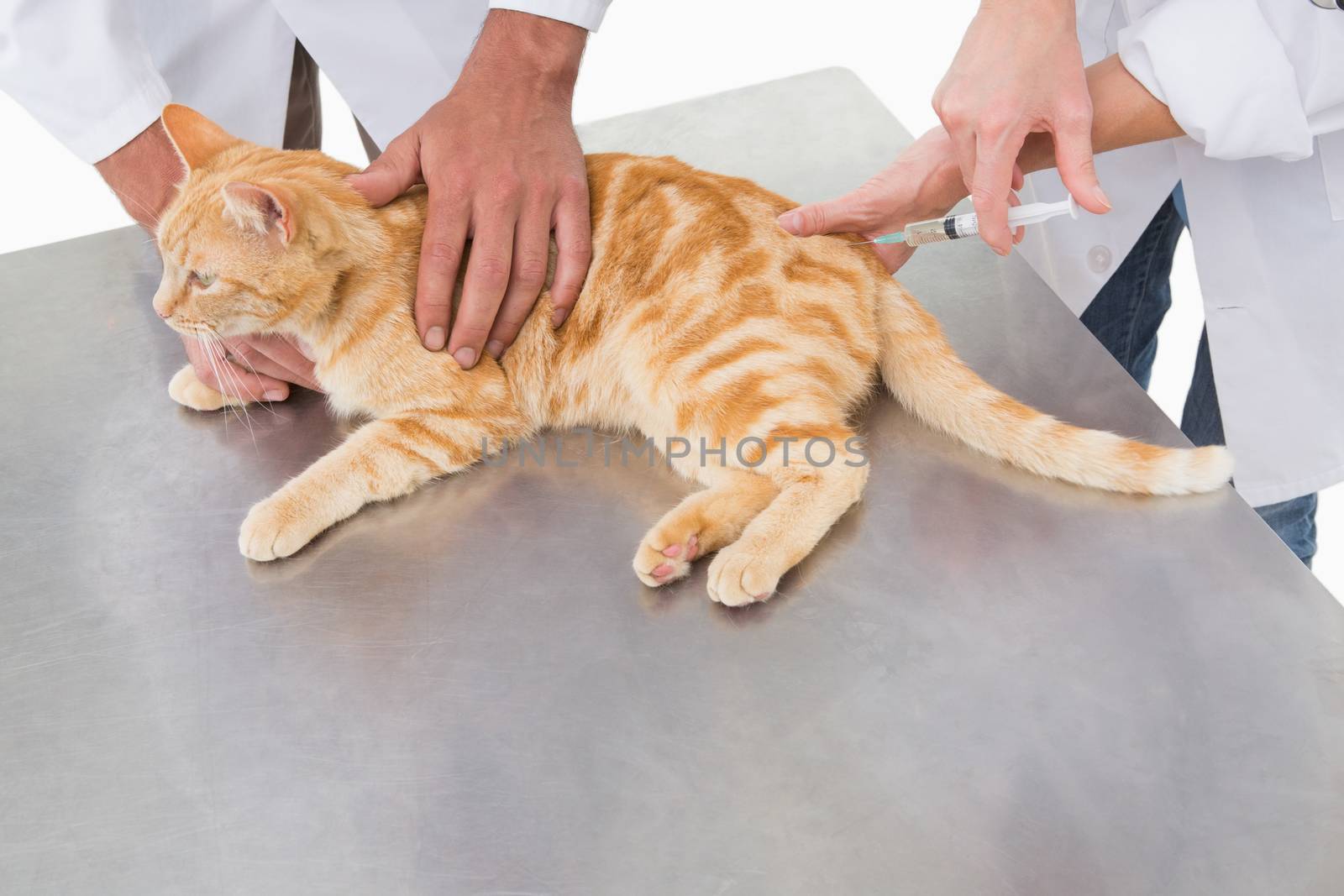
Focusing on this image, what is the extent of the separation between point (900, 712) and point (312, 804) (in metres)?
0.54

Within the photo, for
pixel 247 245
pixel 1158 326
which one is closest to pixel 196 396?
pixel 247 245

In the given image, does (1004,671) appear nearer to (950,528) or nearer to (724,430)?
(950,528)

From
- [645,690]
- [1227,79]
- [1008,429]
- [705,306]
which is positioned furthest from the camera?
[705,306]

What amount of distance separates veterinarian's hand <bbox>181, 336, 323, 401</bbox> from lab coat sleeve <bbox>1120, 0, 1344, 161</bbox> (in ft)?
3.78

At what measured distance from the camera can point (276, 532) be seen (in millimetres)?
1154

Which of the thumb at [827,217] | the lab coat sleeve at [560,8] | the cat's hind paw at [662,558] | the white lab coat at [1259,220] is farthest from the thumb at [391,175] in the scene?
the white lab coat at [1259,220]

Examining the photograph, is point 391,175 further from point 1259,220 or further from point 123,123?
point 1259,220

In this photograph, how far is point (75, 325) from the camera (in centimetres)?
155

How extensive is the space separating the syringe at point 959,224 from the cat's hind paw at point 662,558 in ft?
1.68

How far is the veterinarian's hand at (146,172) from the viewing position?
142 cm

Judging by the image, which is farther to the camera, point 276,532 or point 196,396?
point 196,396

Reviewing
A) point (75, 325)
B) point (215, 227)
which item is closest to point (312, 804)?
point (215, 227)

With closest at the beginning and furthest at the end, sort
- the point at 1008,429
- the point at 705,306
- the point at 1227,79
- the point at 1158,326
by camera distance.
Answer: the point at 1227,79 → the point at 1008,429 → the point at 705,306 → the point at 1158,326

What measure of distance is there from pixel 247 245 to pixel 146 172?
0.32 m
